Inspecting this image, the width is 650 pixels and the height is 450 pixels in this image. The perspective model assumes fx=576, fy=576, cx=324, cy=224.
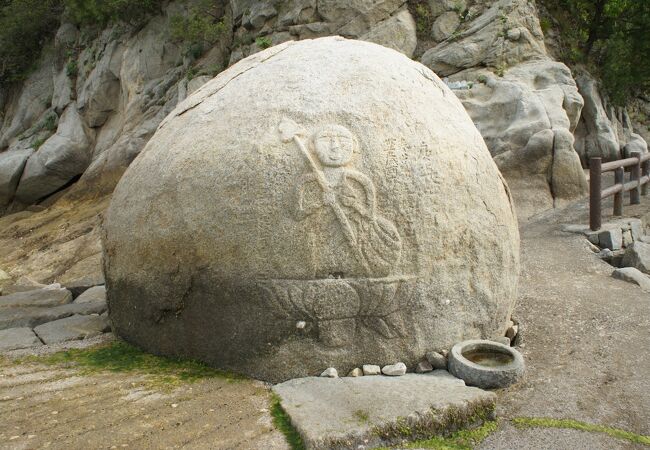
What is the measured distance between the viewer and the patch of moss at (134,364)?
322 centimetres

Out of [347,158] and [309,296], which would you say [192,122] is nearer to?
[347,158]

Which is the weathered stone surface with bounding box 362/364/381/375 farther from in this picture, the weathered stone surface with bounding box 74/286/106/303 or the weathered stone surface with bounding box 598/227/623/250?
the weathered stone surface with bounding box 598/227/623/250

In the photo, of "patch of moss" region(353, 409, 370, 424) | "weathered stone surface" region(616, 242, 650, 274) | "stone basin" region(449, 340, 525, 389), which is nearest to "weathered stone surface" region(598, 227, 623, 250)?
"weathered stone surface" region(616, 242, 650, 274)

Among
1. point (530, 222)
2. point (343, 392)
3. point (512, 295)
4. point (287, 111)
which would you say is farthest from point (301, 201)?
point (530, 222)

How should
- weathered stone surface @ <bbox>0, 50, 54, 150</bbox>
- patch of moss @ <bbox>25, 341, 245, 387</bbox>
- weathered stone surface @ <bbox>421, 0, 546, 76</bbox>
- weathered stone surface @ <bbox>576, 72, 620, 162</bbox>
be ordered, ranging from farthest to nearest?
weathered stone surface @ <bbox>0, 50, 54, 150</bbox>
weathered stone surface @ <bbox>576, 72, 620, 162</bbox>
weathered stone surface @ <bbox>421, 0, 546, 76</bbox>
patch of moss @ <bbox>25, 341, 245, 387</bbox>

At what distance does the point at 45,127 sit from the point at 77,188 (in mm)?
4311

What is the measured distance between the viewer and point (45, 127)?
1669 cm

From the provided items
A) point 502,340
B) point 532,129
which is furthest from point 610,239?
point 502,340

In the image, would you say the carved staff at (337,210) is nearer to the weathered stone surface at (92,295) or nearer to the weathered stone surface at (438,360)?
the weathered stone surface at (438,360)

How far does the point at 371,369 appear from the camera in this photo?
3201 millimetres

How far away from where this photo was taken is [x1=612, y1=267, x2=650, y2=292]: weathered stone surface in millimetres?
5227

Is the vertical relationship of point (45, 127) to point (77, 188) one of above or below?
above

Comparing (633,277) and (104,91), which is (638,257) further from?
(104,91)

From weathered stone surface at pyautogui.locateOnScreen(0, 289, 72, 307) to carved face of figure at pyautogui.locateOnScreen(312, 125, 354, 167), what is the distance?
345cm
